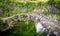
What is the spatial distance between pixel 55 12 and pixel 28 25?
2.46 meters

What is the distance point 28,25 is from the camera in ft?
34.3

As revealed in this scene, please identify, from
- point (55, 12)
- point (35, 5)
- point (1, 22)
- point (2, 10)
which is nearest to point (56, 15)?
point (55, 12)

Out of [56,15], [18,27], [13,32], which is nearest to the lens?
[13,32]

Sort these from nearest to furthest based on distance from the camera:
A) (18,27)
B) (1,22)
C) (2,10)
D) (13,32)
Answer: (1,22), (13,32), (18,27), (2,10)

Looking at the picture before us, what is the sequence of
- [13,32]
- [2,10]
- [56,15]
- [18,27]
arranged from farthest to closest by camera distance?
[56,15] → [2,10] → [18,27] → [13,32]

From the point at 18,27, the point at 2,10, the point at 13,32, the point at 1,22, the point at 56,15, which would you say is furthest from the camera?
the point at 56,15

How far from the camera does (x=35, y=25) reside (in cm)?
1038

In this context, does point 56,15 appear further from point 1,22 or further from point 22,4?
point 1,22

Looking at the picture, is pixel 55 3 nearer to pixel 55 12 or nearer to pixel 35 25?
pixel 55 12

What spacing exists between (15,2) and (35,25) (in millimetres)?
2422

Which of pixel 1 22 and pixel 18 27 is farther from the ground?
pixel 1 22

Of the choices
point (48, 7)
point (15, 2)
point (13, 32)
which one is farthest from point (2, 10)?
point (48, 7)

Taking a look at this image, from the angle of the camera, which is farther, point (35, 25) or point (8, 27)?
point (35, 25)

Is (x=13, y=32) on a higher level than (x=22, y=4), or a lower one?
lower
